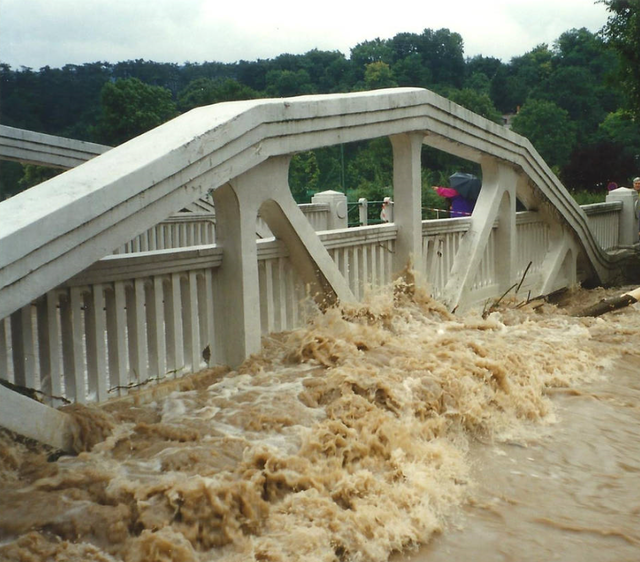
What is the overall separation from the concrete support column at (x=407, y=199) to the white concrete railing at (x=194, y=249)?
15 mm

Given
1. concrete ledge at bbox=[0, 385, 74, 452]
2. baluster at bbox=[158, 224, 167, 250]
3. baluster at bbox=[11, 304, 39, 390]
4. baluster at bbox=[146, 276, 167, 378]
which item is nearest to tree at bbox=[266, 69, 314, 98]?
baluster at bbox=[158, 224, 167, 250]

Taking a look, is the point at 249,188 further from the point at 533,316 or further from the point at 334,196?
the point at 334,196

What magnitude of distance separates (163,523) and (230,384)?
1.91 meters

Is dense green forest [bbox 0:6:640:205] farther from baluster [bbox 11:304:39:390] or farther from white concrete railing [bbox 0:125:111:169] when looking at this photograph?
baluster [bbox 11:304:39:390]

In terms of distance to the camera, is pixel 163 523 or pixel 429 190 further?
pixel 429 190

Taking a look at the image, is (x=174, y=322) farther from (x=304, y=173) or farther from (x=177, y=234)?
(x=304, y=173)

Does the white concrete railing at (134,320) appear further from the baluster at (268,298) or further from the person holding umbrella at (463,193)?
the person holding umbrella at (463,193)

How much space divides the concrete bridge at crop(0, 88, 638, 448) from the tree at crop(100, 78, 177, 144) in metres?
29.2

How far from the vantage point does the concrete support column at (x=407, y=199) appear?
26.1ft

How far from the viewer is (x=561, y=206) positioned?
1160 cm

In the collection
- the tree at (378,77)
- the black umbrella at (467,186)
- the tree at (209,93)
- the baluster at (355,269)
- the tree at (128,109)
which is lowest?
the baluster at (355,269)

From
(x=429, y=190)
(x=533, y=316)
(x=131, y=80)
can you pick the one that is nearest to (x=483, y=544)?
(x=533, y=316)

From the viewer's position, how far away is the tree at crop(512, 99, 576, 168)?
61281 mm

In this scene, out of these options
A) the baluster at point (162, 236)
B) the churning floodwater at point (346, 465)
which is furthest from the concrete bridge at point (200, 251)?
the baluster at point (162, 236)
